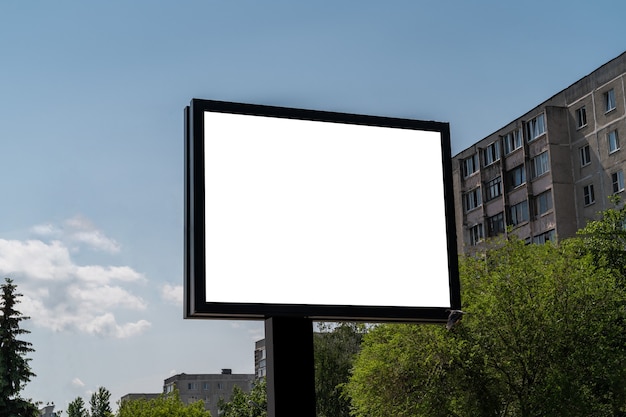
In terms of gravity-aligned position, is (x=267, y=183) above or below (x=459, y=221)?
below

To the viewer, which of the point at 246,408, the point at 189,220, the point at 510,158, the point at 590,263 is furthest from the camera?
the point at 246,408

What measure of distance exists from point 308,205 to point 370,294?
3.99 ft

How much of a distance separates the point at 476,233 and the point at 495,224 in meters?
2.69

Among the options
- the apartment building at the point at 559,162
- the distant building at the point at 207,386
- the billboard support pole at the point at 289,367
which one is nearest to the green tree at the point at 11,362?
the apartment building at the point at 559,162

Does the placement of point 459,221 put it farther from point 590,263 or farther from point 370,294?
point 370,294

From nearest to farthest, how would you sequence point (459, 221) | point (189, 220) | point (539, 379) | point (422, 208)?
point (189, 220) < point (422, 208) < point (539, 379) < point (459, 221)

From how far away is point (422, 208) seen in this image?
10984 mm

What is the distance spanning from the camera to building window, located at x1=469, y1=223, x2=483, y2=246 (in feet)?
210

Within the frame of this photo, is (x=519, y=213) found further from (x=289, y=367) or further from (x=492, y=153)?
(x=289, y=367)

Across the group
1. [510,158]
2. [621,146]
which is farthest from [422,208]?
[510,158]

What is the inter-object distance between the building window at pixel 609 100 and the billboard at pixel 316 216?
145 ft

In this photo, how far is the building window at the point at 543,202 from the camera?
56406 mm

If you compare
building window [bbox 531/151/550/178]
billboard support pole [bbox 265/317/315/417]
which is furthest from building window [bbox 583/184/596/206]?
billboard support pole [bbox 265/317/315/417]

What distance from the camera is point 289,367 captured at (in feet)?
32.9
